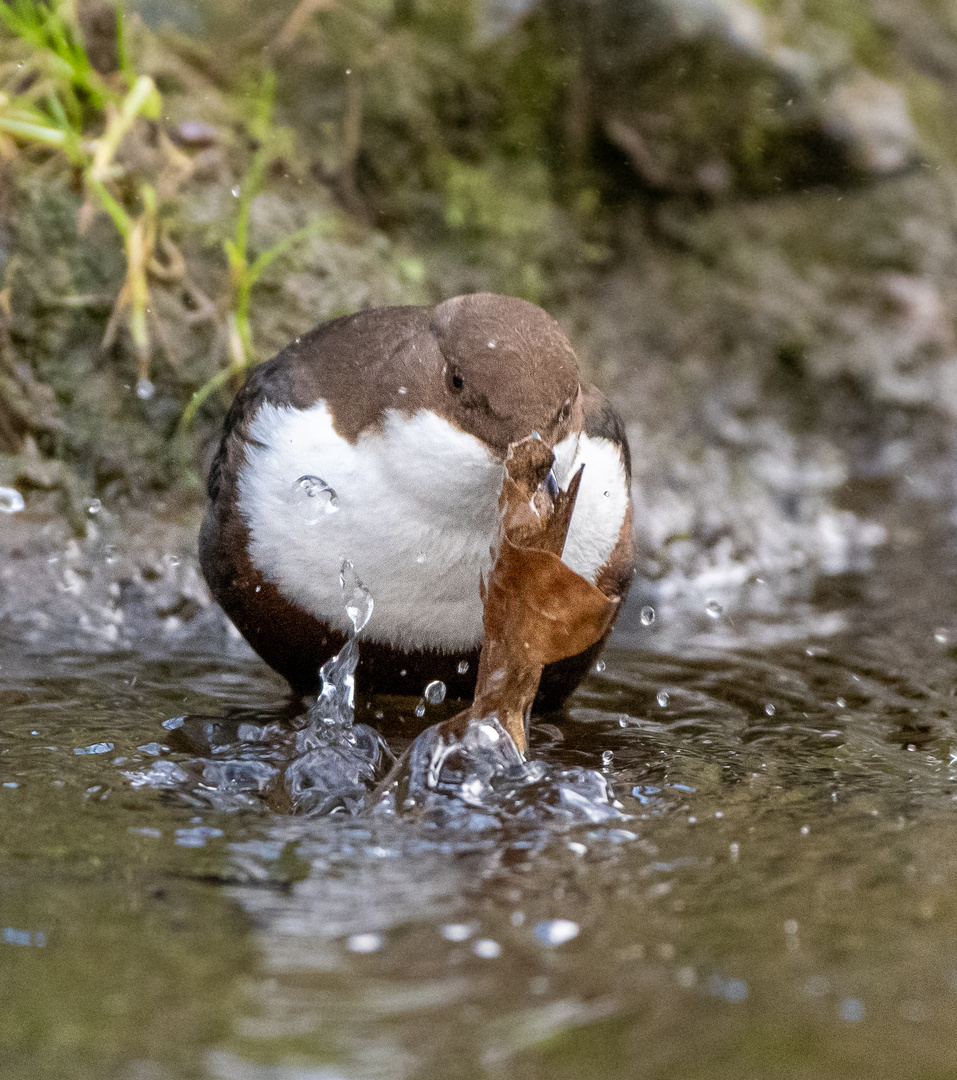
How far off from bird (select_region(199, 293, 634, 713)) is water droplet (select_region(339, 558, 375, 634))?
1cm

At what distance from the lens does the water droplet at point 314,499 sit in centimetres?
301

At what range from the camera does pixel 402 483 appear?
2910mm

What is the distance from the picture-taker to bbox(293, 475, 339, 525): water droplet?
301 cm

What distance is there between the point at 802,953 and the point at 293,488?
1569mm

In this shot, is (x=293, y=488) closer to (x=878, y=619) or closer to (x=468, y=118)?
(x=878, y=619)

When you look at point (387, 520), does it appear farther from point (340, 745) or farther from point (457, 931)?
point (457, 931)

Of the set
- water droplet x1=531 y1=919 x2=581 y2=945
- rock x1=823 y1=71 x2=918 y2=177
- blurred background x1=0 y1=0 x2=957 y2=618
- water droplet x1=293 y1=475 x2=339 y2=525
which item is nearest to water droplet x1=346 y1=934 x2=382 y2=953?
water droplet x1=531 y1=919 x2=581 y2=945

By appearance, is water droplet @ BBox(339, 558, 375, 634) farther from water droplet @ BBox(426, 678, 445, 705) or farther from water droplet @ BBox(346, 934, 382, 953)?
water droplet @ BBox(346, 934, 382, 953)

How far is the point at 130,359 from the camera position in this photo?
4461 millimetres

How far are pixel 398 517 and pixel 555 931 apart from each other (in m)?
1.11

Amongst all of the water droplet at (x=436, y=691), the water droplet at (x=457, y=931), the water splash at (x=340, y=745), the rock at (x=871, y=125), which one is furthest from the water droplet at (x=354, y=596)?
the rock at (x=871, y=125)

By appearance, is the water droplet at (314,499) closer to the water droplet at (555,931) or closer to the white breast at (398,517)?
the white breast at (398,517)

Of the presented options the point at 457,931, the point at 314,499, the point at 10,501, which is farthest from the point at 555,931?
the point at 10,501

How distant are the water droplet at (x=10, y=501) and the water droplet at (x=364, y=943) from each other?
104 inches
